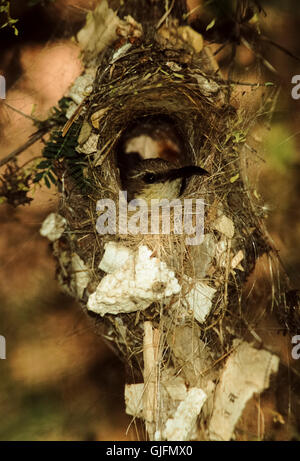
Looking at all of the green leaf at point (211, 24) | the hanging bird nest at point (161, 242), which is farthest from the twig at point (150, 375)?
the green leaf at point (211, 24)

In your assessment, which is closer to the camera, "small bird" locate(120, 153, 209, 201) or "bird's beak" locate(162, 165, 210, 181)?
"bird's beak" locate(162, 165, 210, 181)

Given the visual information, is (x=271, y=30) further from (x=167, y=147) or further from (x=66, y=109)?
(x=66, y=109)

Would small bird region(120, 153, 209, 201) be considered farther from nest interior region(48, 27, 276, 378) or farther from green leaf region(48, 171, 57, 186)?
green leaf region(48, 171, 57, 186)

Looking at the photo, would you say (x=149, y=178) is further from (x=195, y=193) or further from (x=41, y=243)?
(x=41, y=243)

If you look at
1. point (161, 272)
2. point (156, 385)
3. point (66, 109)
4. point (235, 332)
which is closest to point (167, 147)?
point (66, 109)

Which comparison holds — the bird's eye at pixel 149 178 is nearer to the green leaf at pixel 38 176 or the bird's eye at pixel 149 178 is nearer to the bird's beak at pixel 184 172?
the bird's beak at pixel 184 172

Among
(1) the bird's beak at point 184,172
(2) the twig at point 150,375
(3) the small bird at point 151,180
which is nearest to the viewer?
(2) the twig at point 150,375

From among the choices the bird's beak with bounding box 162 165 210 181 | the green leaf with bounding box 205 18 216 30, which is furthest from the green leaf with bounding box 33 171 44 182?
the green leaf with bounding box 205 18 216 30
